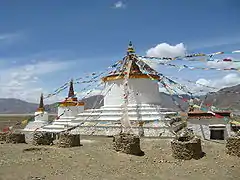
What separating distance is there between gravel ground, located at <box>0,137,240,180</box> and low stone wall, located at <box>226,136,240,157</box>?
23 cm

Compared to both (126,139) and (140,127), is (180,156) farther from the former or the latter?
(140,127)

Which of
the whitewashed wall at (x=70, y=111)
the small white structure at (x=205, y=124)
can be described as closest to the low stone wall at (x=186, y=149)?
the small white structure at (x=205, y=124)

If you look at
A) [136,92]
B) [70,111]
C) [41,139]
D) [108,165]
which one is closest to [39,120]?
[70,111]

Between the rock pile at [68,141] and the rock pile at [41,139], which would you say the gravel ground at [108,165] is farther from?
the rock pile at [41,139]

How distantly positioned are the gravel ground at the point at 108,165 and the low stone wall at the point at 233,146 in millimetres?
233

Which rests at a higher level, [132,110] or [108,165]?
[132,110]

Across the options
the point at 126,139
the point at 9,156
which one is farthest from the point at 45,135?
the point at 126,139

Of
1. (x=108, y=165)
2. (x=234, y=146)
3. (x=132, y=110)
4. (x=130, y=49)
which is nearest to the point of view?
(x=108, y=165)

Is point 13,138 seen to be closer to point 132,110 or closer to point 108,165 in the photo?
point 132,110

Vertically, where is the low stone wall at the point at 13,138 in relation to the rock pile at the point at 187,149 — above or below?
above

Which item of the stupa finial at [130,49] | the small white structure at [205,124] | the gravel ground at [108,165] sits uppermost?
the stupa finial at [130,49]

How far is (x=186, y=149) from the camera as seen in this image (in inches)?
385

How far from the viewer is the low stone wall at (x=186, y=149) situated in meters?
9.77

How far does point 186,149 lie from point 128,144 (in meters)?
2.08
